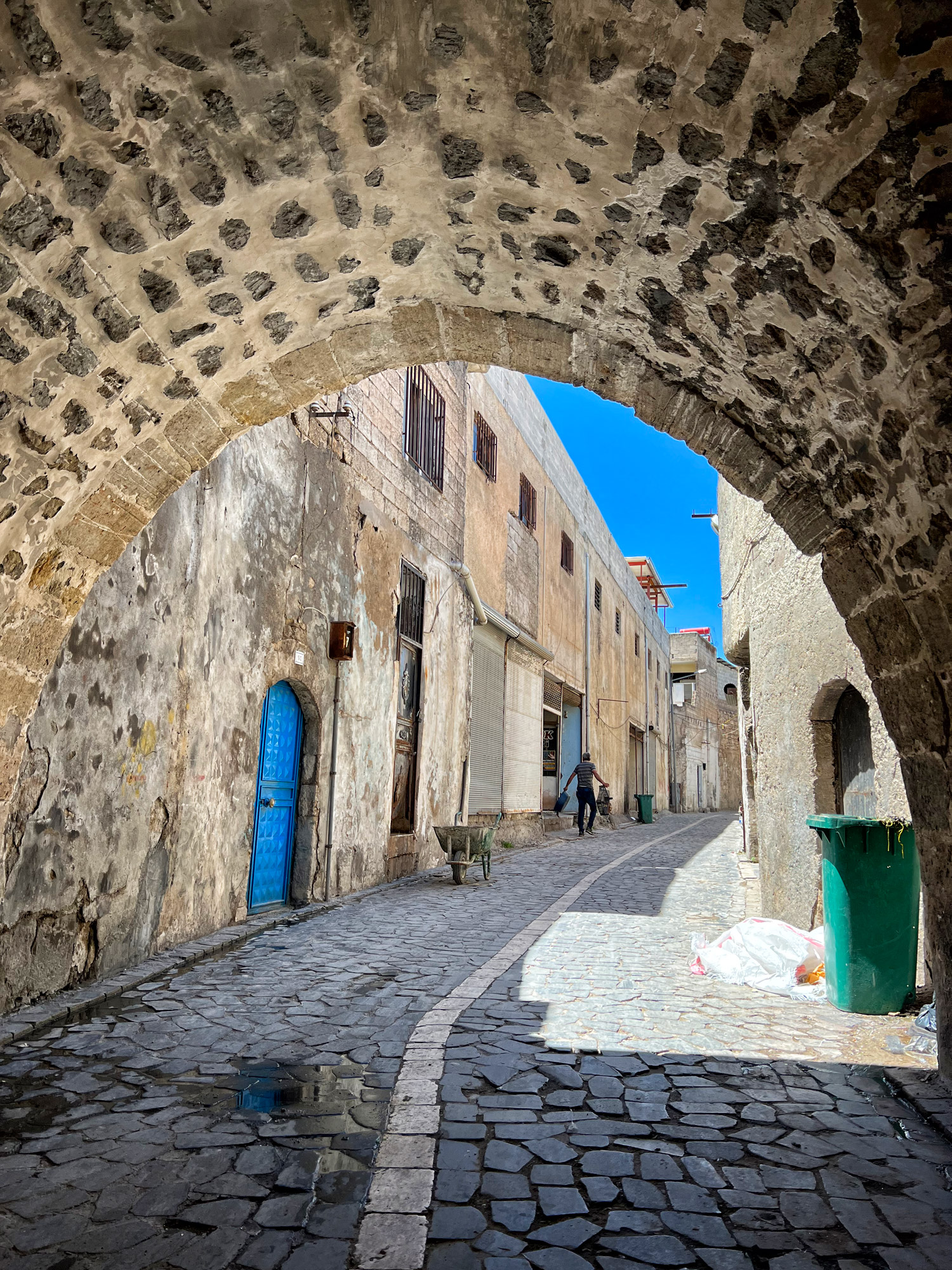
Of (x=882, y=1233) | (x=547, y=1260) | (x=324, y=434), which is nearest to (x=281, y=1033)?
(x=547, y=1260)

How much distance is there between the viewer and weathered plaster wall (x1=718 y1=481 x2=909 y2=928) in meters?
5.43

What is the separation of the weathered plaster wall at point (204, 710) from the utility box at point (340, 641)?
0.14 meters

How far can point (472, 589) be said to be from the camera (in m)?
12.8

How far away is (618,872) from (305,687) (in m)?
5.40

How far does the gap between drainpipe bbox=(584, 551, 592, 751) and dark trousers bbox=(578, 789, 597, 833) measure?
2789 millimetres

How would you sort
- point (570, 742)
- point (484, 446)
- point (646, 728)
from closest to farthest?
1. point (484, 446)
2. point (570, 742)
3. point (646, 728)

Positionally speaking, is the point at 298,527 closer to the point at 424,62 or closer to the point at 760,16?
the point at 424,62

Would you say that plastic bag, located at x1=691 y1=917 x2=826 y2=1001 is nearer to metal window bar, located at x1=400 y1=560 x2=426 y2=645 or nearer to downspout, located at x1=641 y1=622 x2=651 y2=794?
metal window bar, located at x1=400 y1=560 x2=426 y2=645

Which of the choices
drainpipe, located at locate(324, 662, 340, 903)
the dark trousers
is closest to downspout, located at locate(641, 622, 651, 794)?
the dark trousers

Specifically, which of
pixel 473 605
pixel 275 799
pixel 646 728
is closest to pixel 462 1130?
pixel 275 799

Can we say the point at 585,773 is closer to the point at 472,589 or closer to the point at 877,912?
the point at 472,589

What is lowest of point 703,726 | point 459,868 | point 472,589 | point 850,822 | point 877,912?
point 459,868

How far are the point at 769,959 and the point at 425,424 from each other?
27.8ft

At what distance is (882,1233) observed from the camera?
7.38ft
